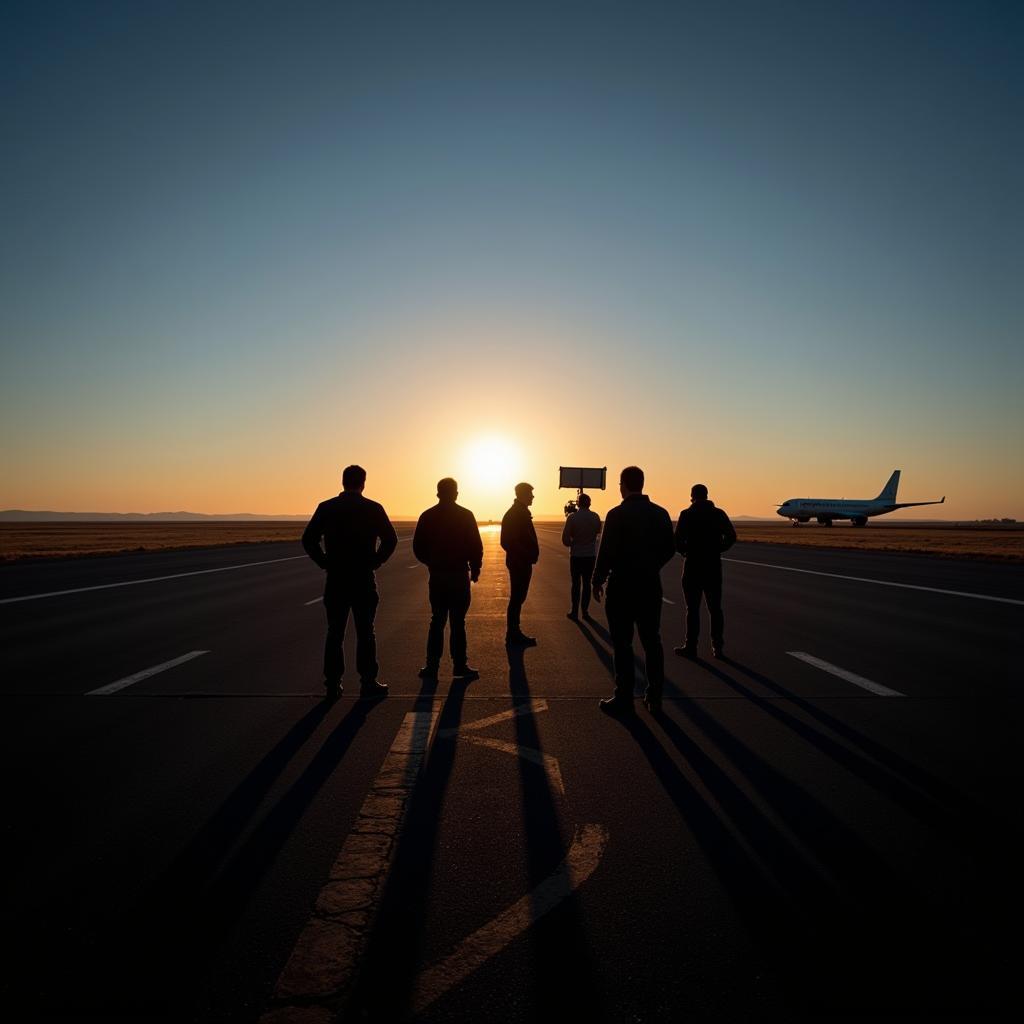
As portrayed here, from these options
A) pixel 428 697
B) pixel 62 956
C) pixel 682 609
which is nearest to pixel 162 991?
pixel 62 956

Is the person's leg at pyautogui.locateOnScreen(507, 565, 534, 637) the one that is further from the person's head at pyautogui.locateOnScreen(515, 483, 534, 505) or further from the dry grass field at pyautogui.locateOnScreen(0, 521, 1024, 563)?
the dry grass field at pyautogui.locateOnScreen(0, 521, 1024, 563)

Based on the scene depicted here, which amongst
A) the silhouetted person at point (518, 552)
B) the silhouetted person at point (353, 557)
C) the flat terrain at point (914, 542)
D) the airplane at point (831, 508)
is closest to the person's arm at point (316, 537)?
the silhouetted person at point (353, 557)

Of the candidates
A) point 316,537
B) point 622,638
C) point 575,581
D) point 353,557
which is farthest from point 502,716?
point 575,581

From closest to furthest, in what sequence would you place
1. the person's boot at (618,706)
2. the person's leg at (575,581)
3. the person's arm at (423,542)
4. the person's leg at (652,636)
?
the person's boot at (618,706), the person's leg at (652,636), the person's arm at (423,542), the person's leg at (575,581)

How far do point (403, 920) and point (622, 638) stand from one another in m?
3.82

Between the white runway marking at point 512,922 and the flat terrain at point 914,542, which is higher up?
the flat terrain at point 914,542

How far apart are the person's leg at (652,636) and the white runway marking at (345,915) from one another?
8.48 feet

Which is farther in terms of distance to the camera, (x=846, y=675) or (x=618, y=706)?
(x=846, y=675)

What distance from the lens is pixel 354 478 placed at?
7.42m

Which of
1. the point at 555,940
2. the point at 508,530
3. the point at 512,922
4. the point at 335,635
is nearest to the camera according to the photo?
the point at 555,940

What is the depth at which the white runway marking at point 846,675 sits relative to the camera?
688cm

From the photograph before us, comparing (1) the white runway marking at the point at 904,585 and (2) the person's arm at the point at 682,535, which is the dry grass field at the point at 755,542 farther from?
(2) the person's arm at the point at 682,535

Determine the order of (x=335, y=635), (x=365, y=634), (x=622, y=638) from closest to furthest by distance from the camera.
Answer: (x=622, y=638), (x=335, y=635), (x=365, y=634)

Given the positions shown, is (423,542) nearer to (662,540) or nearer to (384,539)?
(384,539)
